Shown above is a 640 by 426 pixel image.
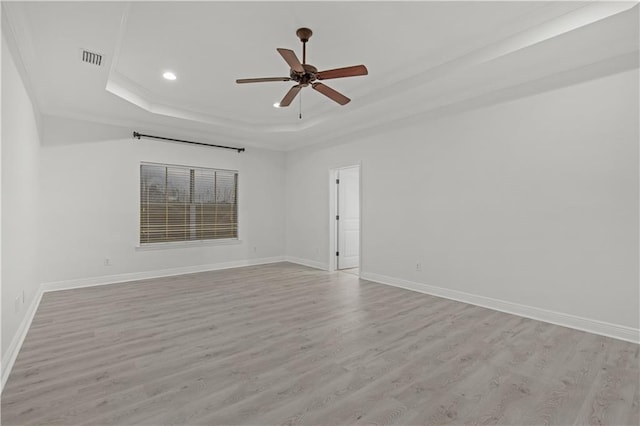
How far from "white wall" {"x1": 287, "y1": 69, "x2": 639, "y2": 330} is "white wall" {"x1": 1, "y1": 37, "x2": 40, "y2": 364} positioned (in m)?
4.55

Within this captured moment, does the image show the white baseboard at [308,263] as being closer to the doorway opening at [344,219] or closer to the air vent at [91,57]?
the doorway opening at [344,219]

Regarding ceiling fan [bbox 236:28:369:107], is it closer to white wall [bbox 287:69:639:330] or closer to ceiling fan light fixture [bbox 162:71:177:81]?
ceiling fan light fixture [bbox 162:71:177:81]

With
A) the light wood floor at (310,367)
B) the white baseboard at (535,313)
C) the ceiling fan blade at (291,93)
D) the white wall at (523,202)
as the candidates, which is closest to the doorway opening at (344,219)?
the white wall at (523,202)

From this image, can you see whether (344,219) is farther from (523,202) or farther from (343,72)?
(343,72)

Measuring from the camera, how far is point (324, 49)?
3.44 meters

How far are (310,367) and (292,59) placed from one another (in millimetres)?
2546

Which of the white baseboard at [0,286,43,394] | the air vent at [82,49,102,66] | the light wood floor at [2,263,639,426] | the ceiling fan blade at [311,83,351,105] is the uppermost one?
the air vent at [82,49,102,66]

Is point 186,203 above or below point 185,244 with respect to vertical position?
above

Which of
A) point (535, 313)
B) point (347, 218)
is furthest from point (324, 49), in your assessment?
point (347, 218)

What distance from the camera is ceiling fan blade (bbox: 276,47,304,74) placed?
2.62 meters

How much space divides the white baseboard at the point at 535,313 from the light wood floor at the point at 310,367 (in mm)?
130

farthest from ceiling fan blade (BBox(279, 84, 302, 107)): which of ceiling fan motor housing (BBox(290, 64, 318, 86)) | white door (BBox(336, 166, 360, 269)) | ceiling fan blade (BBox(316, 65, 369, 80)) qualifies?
white door (BBox(336, 166, 360, 269))

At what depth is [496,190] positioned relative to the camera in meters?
4.03

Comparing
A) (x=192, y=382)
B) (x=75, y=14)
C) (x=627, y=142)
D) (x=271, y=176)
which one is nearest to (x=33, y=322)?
(x=192, y=382)
